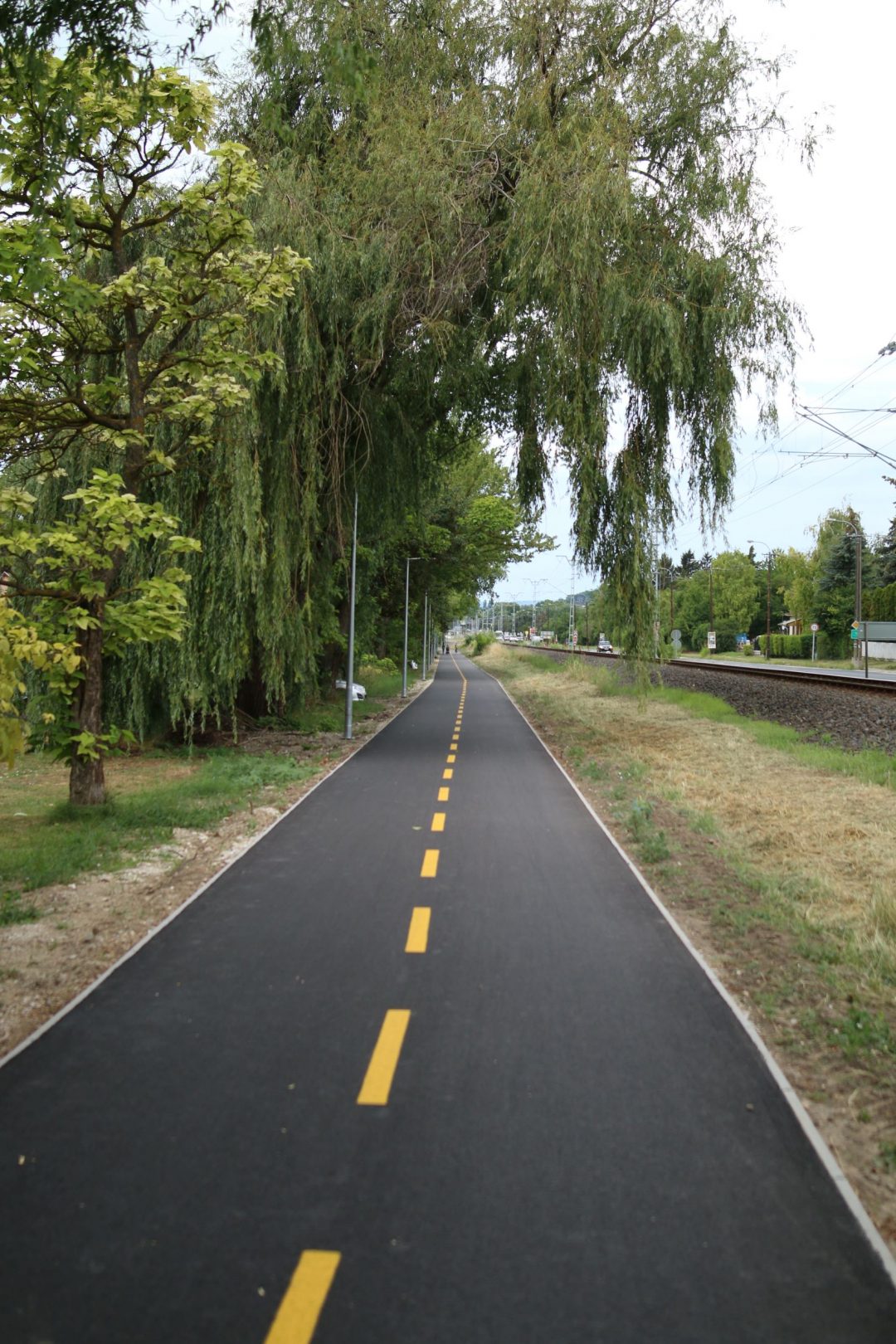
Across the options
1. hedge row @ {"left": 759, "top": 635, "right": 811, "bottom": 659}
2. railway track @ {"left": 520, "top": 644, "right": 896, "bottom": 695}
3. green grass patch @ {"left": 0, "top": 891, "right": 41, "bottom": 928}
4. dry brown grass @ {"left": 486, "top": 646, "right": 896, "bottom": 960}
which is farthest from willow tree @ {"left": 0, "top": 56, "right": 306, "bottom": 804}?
hedge row @ {"left": 759, "top": 635, "right": 811, "bottom": 659}

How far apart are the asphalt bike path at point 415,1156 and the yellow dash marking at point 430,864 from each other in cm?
144

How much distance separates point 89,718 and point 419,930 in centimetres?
540

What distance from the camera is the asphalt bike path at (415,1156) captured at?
2.78 metres

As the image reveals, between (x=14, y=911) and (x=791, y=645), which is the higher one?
(x=791, y=645)

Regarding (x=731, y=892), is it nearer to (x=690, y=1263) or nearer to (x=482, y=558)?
(x=690, y=1263)

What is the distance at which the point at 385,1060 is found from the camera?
14.4ft

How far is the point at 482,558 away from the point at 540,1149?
33.4 metres

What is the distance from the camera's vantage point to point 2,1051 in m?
4.61

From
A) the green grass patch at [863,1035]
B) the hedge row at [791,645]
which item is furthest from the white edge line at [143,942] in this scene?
the hedge row at [791,645]

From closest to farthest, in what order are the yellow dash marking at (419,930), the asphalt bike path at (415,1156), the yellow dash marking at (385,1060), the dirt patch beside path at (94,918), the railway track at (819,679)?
the asphalt bike path at (415,1156) < the yellow dash marking at (385,1060) < the dirt patch beside path at (94,918) < the yellow dash marking at (419,930) < the railway track at (819,679)

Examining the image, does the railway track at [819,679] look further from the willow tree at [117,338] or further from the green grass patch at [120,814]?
the willow tree at [117,338]

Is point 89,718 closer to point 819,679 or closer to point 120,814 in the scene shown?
point 120,814

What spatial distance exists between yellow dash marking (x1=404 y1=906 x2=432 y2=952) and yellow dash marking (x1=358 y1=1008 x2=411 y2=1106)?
104 cm

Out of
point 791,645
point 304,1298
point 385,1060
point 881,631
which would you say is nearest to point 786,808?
point 385,1060
